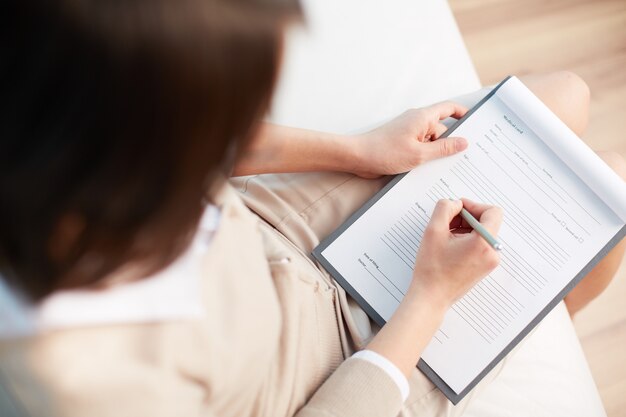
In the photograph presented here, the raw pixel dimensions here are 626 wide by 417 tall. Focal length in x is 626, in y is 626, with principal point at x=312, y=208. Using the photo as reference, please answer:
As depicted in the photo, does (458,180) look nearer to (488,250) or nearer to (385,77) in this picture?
(488,250)

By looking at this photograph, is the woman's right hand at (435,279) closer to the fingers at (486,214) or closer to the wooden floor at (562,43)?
the fingers at (486,214)

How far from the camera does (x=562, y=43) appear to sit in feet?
4.56

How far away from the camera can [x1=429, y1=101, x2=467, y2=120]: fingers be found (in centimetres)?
78

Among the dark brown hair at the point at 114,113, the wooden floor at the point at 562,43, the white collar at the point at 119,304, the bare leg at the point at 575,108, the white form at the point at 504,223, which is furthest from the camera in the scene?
the wooden floor at the point at 562,43

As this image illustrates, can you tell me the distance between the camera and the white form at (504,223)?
0.71 meters

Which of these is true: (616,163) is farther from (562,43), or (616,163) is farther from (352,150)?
(562,43)

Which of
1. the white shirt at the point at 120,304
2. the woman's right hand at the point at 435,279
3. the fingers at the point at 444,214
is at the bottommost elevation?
the woman's right hand at the point at 435,279

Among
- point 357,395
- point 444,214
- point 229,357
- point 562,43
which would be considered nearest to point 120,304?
point 229,357

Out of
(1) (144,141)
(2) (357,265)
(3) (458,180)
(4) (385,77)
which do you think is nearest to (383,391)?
(2) (357,265)

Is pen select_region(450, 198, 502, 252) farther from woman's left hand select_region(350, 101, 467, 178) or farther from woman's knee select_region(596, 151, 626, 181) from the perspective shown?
woman's knee select_region(596, 151, 626, 181)

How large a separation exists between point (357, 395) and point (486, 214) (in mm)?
245

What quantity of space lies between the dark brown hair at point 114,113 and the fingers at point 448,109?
1.44 feet

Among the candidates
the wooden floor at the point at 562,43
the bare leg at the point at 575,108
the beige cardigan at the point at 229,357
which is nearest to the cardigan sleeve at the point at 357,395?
the beige cardigan at the point at 229,357

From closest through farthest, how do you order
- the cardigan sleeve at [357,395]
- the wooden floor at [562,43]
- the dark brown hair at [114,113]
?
the dark brown hair at [114,113] < the cardigan sleeve at [357,395] < the wooden floor at [562,43]
